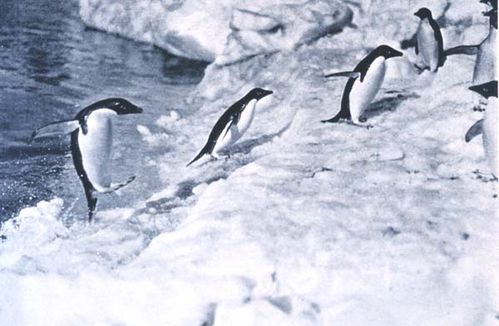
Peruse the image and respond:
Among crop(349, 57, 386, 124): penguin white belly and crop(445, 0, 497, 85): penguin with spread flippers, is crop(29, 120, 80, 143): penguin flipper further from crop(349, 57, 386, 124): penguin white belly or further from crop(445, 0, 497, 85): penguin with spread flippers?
crop(445, 0, 497, 85): penguin with spread flippers

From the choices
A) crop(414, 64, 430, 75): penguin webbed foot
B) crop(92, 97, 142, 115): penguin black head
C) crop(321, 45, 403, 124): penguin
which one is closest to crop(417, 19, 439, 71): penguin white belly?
crop(414, 64, 430, 75): penguin webbed foot

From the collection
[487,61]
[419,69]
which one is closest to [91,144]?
[487,61]

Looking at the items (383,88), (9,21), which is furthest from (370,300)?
(9,21)

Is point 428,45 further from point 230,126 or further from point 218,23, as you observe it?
point 218,23

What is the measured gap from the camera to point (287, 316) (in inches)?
76.7

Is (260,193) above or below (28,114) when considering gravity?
above

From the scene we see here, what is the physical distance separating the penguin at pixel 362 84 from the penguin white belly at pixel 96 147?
1393mm

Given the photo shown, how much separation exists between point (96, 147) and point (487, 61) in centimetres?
255

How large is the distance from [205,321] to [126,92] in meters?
4.48

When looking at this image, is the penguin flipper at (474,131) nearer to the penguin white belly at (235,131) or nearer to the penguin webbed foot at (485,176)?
the penguin webbed foot at (485,176)

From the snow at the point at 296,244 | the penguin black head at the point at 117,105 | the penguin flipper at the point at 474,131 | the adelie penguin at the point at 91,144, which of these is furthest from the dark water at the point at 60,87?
the penguin flipper at the point at 474,131

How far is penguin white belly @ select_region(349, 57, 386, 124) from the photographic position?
12.2 ft

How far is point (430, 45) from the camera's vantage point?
15.5 ft

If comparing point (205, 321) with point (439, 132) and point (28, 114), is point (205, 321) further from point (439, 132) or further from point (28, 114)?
point (28, 114)
